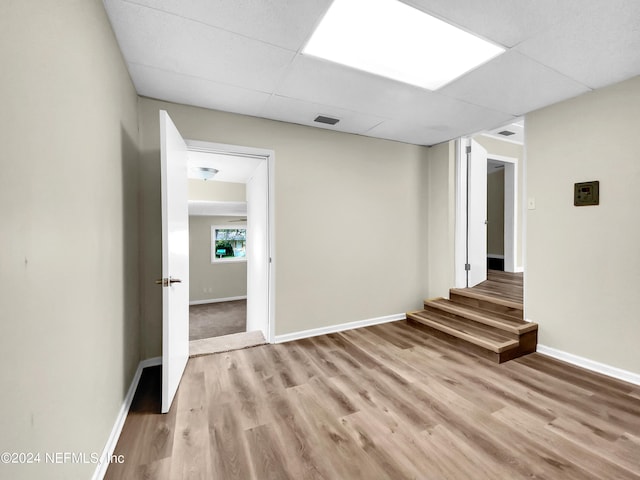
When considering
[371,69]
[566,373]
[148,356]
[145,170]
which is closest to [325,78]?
[371,69]

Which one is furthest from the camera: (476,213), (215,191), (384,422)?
(215,191)

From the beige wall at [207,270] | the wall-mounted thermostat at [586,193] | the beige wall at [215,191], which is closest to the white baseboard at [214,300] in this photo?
the beige wall at [207,270]

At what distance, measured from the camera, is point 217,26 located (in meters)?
1.60

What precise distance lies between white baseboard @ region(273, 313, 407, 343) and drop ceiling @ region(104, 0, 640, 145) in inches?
92.4

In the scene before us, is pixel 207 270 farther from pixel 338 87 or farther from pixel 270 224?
pixel 338 87

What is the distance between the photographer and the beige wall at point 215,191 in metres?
5.41

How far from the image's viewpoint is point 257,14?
152 centimetres

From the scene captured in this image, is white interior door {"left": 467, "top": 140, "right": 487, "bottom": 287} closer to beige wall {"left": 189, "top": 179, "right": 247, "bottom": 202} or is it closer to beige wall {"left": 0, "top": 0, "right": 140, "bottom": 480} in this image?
beige wall {"left": 0, "top": 0, "right": 140, "bottom": 480}

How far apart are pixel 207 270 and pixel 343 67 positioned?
748cm

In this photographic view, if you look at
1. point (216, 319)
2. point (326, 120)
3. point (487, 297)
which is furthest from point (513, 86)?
point (216, 319)

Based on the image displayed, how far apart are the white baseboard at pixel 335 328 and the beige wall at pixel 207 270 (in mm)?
Result: 5965

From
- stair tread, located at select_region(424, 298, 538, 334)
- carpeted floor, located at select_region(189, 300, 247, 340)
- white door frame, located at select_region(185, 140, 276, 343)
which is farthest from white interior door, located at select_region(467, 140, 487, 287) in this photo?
carpeted floor, located at select_region(189, 300, 247, 340)

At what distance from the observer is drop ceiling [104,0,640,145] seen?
4.88 ft

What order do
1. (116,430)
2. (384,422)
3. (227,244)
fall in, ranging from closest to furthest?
(116,430)
(384,422)
(227,244)
